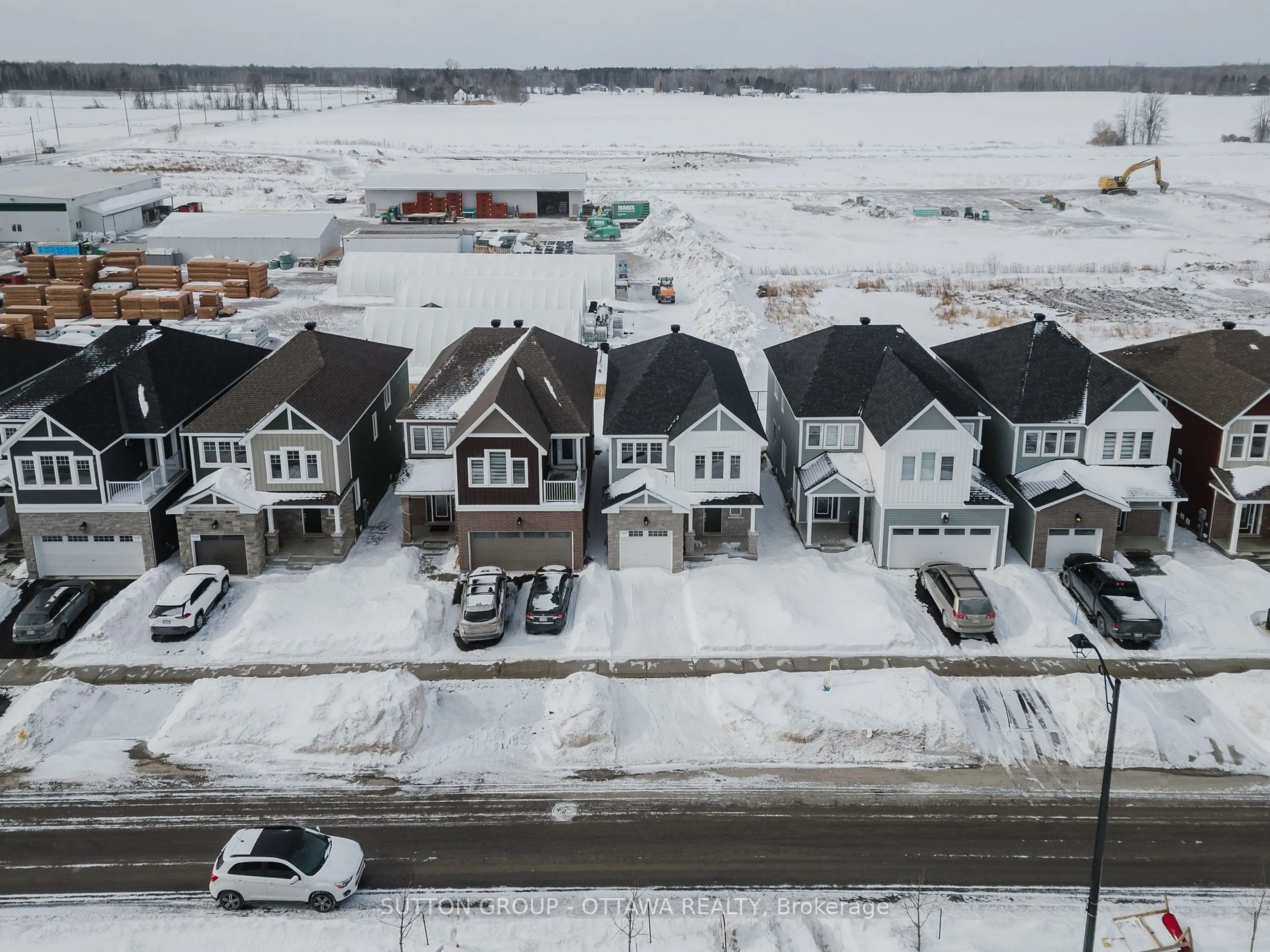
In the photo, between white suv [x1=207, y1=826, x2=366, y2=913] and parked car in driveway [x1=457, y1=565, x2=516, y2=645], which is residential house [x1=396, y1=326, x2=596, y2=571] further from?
white suv [x1=207, y1=826, x2=366, y2=913]

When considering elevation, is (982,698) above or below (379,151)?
below

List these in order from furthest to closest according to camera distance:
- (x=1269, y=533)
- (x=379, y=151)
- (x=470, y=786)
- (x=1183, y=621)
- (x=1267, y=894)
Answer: (x=379, y=151)
(x=1269, y=533)
(x=1183, y=621)
(x=470, y=786)
(x=1267, y=894)

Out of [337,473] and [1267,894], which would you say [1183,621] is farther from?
[337,473]

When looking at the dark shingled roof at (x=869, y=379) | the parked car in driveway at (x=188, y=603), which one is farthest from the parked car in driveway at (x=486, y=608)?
the dark shingled roof at (x=869, y=379)

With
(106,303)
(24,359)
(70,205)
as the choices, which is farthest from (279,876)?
(70,205)

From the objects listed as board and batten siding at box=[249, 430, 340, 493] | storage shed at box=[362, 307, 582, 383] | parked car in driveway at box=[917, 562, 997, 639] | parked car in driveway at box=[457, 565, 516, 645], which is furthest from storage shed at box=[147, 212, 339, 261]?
parked car in driveway at box=[917, 562, 997, 639]

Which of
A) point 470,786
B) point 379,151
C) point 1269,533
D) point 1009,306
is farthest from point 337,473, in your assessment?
point 379,151
